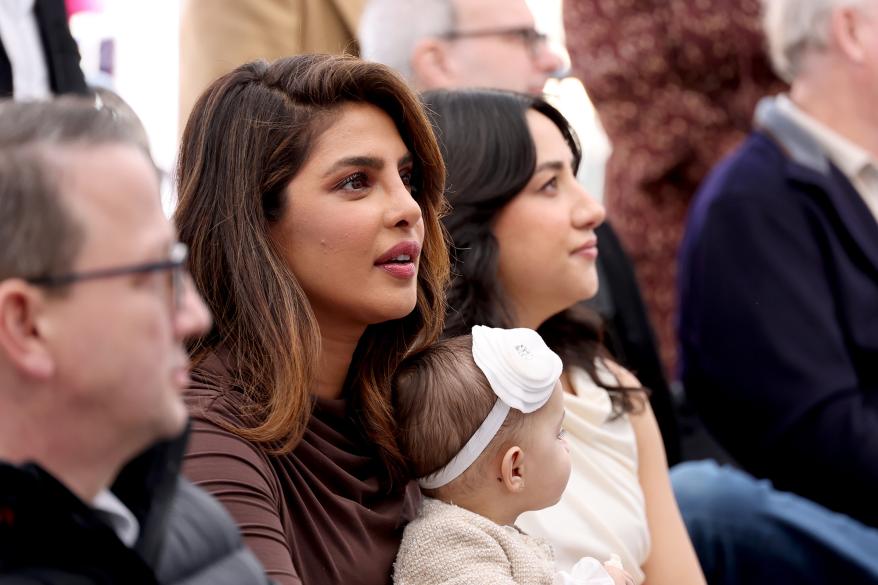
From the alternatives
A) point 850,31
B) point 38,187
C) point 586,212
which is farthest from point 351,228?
point 850,31

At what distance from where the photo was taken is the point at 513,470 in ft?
6.66

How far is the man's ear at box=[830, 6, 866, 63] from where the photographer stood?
3732mm

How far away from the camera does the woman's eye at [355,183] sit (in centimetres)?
200

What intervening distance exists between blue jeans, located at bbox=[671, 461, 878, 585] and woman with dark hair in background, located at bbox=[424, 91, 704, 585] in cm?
84

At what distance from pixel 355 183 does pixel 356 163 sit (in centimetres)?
4

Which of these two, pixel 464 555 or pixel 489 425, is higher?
pixel 489 425

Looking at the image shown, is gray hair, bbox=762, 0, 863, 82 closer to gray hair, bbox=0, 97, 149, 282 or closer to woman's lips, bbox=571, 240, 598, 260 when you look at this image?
woman's lips, bbox=571, 240, 598, 260

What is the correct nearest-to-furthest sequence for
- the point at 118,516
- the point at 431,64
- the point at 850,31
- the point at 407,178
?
1. the point at 118,516
2. the point at 407,178
3. the point at 431,64
4. the point at 850,31

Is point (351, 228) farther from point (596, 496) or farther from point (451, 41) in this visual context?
point (451, 41)

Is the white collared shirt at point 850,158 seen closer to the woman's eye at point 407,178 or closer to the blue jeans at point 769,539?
the blue jeans at point 769,539

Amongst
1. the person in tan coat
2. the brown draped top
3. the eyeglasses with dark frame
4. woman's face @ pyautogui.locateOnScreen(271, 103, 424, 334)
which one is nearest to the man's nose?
the eyeglasses with dark frame

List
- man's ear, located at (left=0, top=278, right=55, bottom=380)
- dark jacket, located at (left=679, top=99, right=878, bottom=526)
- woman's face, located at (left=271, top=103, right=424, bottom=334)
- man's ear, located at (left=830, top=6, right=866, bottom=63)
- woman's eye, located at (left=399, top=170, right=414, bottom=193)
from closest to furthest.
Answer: man's ear, located at (left=0, top=278, right=55, bottom=380), woman's face, located at (left=271, top=103, right=424, bottom=334), woman's eye, located at (left=399, top=170, right=414, bottom=193), dark jacket, located at (left=679, top=99, right=878, bottom=526), man's ear, located at (left=830, top=6, right=866, bottom=63)

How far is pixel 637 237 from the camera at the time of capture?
4766mm

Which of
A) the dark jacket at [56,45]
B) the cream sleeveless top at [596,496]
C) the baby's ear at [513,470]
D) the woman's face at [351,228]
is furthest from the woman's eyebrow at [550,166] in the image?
the dark jacket at [56,45]
